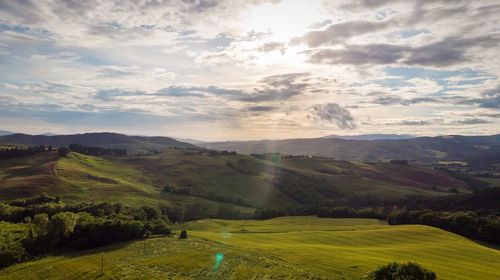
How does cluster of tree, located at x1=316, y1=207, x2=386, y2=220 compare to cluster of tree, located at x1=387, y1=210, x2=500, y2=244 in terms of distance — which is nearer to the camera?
cluster of tree, located at x1=387, y1=210, x2=500, y2=244

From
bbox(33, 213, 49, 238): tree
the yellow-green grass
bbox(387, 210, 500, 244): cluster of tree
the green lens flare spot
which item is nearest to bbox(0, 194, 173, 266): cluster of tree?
bbox(33, 213, 49, 238): tree

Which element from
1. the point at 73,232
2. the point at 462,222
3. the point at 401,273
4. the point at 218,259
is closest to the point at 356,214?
the point at 462,222

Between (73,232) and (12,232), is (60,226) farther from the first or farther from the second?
(12,232)

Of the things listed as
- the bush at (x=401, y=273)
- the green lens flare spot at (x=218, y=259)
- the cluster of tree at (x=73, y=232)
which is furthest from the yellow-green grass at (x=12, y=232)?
the bush at (x=401, y=273)

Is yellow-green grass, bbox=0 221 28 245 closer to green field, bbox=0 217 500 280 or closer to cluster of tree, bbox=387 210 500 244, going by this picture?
green field, bbox=0 217 500 280

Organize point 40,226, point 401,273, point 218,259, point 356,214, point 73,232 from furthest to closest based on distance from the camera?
point 356,214, point 73,232, point 40,226, point 218,259, point 401,273

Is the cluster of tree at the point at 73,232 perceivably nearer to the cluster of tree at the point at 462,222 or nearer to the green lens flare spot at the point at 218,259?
the green lens flare spot at the point at 218,259
